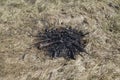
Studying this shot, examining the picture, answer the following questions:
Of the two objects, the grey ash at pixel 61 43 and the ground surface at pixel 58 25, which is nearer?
the ground surface at pixel 58 25

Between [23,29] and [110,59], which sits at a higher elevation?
[23,29]

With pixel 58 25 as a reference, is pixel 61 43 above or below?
below

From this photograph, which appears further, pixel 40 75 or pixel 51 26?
pixel 51 26

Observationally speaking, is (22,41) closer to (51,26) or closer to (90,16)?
(51,26)

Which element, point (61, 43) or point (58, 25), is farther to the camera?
point (58, 25)

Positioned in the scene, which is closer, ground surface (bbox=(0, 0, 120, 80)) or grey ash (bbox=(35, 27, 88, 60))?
ground surface (bbox=(0, 0, 120, 80))

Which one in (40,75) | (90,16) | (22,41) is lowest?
(40,75)

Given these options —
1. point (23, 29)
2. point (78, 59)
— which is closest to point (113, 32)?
point (78, 59)

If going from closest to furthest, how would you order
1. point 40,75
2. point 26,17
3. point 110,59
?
point 40,75 → point 110,59 → point 26,17
